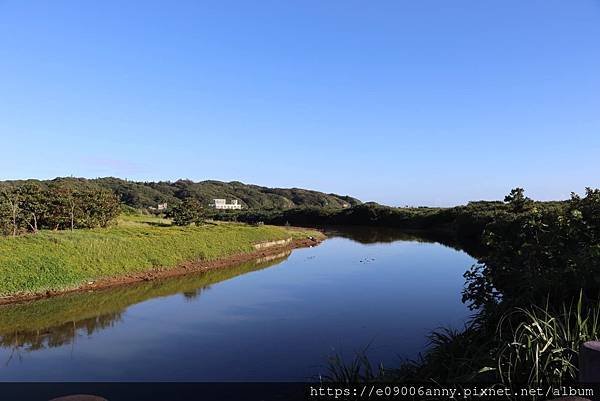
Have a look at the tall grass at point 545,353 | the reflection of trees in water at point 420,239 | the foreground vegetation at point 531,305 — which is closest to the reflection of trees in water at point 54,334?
the foreground vegetation at point 531,305

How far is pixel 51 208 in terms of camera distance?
2681 centimetres

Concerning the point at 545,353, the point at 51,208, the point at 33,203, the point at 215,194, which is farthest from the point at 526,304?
the point at 215,194

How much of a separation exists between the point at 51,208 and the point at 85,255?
359 inches

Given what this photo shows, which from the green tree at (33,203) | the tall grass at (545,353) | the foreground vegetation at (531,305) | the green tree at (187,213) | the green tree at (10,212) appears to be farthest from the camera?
the green tree at (187,213)

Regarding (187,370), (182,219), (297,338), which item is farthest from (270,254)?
(187,370)

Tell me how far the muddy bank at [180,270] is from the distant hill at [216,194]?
5619 cm

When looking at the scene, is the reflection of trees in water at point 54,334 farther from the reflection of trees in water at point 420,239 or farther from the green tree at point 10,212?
the reflection of trees in water at point 420,239

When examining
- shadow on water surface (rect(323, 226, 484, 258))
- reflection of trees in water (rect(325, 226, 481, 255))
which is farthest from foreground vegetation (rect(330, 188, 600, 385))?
reflection of trees in water (rect(325, 226, 481, 255))

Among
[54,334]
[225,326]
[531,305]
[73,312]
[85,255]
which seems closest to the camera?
[531,305]

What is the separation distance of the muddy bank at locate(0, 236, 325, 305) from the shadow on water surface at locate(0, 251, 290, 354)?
0.45 meters

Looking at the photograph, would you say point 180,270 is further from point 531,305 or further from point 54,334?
point 531,305

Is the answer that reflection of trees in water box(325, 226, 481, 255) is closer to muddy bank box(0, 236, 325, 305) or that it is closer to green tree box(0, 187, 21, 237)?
muddy bank box(0, 236, 325, 305)

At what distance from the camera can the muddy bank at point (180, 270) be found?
1628 centimetres

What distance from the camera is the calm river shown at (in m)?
9.48
